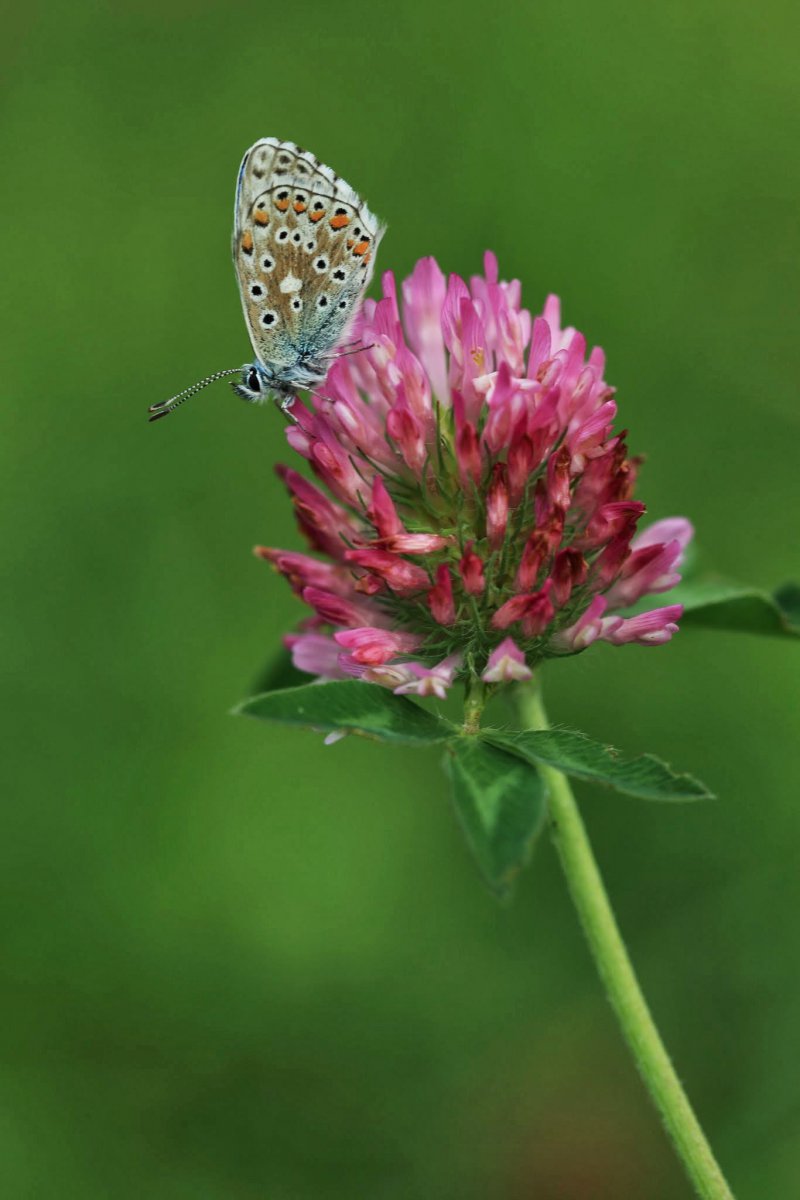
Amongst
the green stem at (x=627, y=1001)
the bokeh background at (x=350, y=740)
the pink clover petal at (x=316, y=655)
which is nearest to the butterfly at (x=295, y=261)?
the pink clover petal at (x=316, y=655)

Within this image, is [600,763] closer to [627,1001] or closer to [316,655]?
[627,1001]

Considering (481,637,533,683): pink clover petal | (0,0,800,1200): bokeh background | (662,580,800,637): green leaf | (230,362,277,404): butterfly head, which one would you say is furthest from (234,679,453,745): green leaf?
(0,0,800,1200): bokeh background

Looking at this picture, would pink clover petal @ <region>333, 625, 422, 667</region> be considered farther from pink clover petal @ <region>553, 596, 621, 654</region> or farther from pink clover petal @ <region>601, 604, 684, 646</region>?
pink clover petal @ <region>601, 604, 684, 646</region>

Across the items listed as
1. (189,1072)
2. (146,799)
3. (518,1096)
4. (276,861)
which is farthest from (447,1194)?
(146,799)

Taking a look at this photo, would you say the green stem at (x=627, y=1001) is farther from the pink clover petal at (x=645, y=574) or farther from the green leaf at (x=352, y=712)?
the pink clover petal at (x=645, y=574)

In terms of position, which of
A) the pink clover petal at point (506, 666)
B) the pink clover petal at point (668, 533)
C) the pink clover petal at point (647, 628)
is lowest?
the pink clover petal at point (506, 666)

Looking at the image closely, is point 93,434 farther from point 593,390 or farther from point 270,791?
point 593,390

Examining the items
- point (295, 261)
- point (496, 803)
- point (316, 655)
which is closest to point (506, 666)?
point (496, 803)
